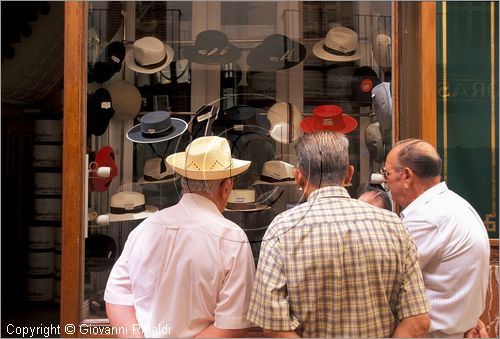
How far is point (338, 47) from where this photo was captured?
283cm

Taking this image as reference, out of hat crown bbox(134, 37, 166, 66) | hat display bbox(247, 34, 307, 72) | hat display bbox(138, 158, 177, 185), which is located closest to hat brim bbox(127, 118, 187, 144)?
hat display bbox(138, 158, 177, 185)

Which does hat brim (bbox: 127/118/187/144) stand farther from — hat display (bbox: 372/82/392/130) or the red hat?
hat display (bbox: 372/82/392/130)

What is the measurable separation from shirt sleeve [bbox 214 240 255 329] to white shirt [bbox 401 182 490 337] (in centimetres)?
63

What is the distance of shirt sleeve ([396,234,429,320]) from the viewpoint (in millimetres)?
1588

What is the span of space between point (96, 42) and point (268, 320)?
175cm

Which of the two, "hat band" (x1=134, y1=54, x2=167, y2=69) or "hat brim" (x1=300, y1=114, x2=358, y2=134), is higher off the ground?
"hat band" (x1=134, y1=54, x2=167, y2=69)

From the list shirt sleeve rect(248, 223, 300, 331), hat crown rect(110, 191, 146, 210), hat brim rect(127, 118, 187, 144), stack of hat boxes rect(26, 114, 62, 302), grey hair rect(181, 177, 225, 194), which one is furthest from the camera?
stack of hat boxes rect(26, 114, 62, 302)

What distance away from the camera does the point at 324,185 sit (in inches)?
63.2

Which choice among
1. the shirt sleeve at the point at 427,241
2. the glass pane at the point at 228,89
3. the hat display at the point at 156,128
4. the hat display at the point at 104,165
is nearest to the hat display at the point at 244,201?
the glass pane at the point at 228,89

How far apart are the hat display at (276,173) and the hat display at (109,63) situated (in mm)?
964

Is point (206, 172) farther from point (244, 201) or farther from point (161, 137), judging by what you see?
point (161, 137)

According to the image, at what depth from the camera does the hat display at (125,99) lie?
9.22 feet

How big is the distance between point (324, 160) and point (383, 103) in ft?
3.62

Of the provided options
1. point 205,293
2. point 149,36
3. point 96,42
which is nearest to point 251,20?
point 149,36
